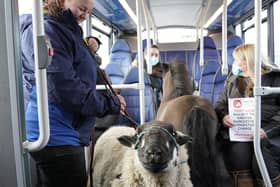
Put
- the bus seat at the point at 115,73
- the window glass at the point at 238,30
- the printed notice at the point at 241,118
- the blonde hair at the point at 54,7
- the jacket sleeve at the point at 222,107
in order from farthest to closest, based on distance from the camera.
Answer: the window glass at the point at 238,30, the bus seat at the point at 115,73, the jacket sleeve at the point at 222,107, the printed notice at the point at 241,118, the blonde hair at the point at 54,7

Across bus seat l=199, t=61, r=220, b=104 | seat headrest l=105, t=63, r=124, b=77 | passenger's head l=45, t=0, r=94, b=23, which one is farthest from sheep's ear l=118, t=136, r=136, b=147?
seat headrest l=105, t=63, r=124, b=77

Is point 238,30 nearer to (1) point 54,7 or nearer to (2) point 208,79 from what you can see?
(2) point 208,79

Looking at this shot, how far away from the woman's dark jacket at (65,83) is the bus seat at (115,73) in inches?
126

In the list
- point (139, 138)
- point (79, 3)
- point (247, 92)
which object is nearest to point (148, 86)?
point (247, 92)

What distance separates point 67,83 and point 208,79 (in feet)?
11.8

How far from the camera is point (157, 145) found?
165 cm

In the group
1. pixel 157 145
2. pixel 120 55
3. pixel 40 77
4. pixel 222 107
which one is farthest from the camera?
pixel 120 55

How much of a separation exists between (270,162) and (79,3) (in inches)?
71.7

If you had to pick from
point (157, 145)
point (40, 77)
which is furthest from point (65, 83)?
point (157, 145)

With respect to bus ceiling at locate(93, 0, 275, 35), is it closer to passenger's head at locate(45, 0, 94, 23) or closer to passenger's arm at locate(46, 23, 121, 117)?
passenger's head at locate(45, 0, 94, 23)

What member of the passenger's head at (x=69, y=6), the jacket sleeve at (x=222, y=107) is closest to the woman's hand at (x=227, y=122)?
the jacket sleeve at (x=222, y=107)

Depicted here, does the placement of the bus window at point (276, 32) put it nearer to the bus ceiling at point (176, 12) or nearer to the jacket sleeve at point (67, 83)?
the bus ceiling at point (176, 12)

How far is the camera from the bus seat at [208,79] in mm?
4551

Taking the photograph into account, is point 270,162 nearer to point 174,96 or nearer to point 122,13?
point 174,96
